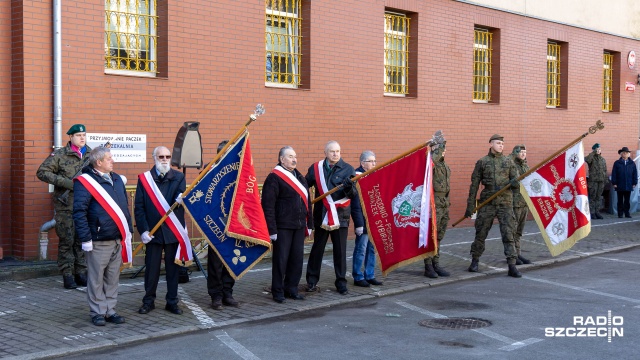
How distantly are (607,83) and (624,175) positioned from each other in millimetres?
3661

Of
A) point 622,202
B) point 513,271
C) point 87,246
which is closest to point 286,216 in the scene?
point 87,246

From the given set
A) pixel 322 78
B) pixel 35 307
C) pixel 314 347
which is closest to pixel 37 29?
pixel 35 307

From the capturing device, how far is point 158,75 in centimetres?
1220

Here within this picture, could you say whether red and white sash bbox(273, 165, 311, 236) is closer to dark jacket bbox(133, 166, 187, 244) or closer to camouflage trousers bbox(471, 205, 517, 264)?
dark jacket bbox(133, 166, 187, 244)

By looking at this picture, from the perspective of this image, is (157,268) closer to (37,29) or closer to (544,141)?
(37,29)

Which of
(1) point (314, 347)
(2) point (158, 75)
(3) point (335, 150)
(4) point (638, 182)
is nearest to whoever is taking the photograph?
(1) point (314, 347)

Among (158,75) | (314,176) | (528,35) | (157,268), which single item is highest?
(528,35)

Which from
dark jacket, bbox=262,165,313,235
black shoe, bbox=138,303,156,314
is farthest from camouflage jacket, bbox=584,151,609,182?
black shoe, bbox=138,303,156,314

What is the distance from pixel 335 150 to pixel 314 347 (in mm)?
3220

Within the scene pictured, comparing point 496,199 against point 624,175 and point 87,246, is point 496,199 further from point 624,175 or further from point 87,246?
point 624,175

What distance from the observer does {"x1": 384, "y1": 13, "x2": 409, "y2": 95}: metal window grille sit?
15.9 metres

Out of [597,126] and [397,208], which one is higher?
[597,126]

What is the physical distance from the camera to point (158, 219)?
8297mm

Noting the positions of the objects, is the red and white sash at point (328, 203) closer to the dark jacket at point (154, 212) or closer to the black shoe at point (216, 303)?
the black shoe at point (216, 303)
